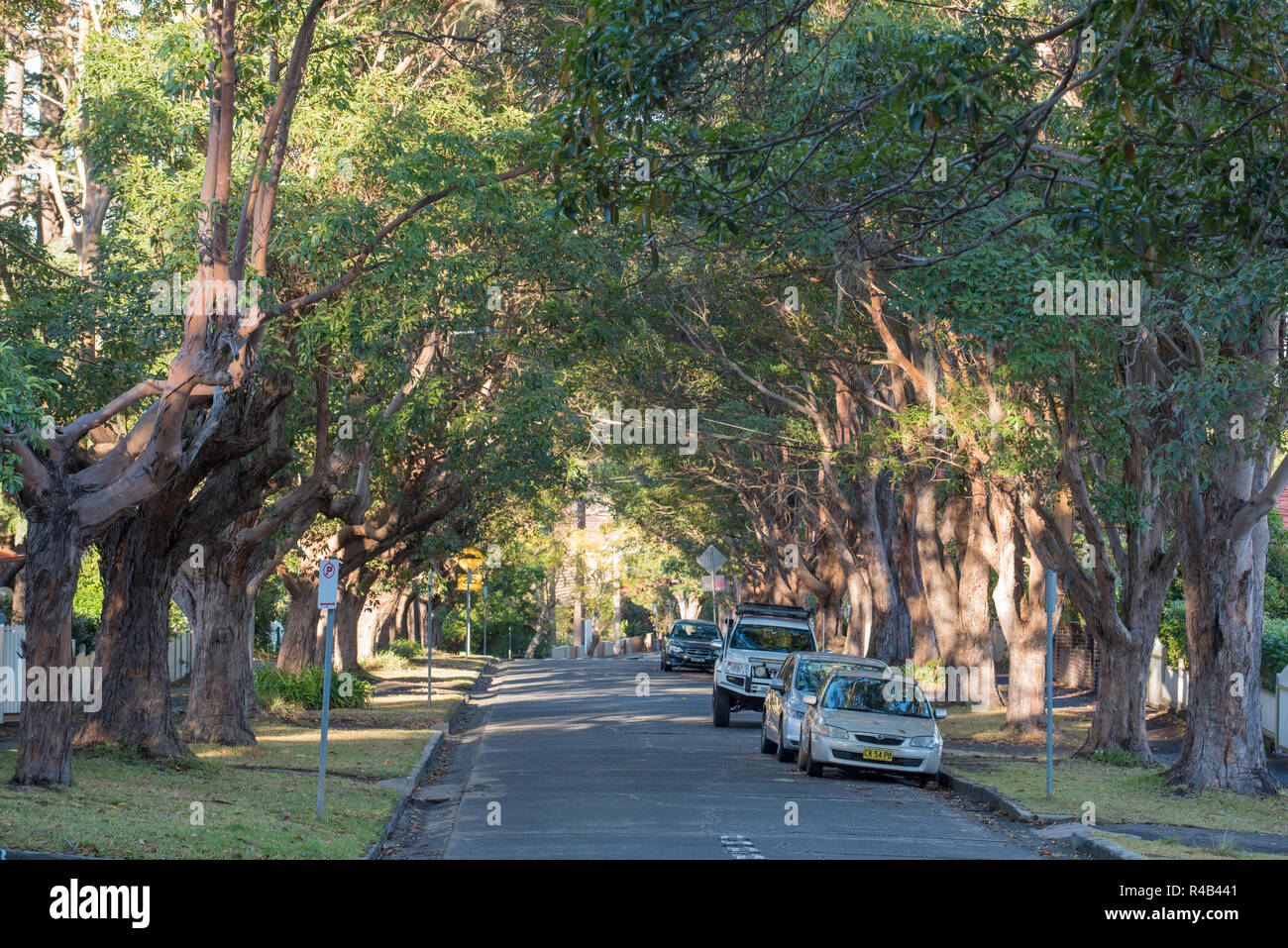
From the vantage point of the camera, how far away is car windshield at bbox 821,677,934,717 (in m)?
18.8

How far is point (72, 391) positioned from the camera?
17.2 m

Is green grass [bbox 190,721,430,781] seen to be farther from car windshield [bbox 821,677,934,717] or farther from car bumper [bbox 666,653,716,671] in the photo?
car bumper [bbox 666,653,716,671]

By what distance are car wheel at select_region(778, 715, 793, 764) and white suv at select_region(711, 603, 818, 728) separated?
18.3 feet

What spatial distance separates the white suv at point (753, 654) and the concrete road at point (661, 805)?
2.15 ft

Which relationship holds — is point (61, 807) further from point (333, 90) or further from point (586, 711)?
point (586, 711)

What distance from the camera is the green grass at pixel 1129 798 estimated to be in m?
14.6

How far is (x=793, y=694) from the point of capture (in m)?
20.6

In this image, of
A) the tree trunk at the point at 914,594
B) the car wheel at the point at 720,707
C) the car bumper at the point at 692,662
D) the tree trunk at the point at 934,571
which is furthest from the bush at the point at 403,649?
the car wheel at the point at 720,707

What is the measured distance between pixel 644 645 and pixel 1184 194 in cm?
10023

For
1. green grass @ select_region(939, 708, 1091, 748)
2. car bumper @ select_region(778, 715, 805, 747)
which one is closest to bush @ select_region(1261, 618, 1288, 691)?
green grass @ select_region(939, 708, 1091, 748)

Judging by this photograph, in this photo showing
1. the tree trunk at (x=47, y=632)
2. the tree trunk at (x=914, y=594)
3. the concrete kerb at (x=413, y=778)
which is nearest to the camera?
the concrete kerb at (x=413, y=778)

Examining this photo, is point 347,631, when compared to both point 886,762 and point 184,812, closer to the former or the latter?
point 886,762

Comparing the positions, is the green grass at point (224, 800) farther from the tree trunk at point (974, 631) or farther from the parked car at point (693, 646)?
the parked car at point (693, 646)

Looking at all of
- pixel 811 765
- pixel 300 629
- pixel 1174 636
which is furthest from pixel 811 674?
pixel 300 629
